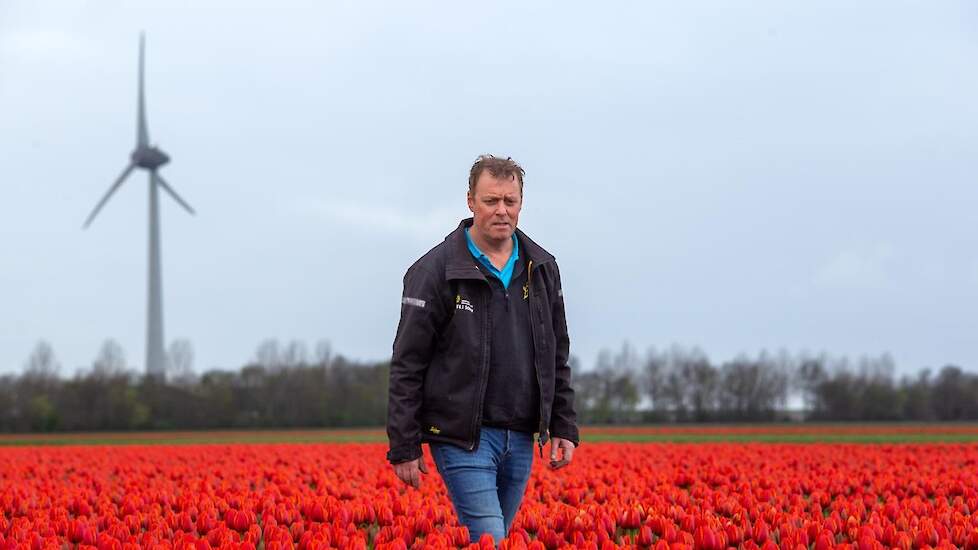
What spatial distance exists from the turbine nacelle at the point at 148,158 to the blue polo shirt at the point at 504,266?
250 feet

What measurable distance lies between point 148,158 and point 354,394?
22.0m

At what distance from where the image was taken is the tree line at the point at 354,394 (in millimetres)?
73875

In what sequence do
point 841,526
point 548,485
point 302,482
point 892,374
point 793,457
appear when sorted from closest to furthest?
point 841,526 → point 548,485 → point 302,482 → point 793,457 → point 892,374

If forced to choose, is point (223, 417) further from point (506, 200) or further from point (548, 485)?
point (506, 200)

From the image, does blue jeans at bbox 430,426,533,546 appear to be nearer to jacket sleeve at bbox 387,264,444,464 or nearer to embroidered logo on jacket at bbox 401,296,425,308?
jacket sleeve at bbox 387,264,444,464

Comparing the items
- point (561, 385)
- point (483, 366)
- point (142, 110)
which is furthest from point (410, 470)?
point (142, 110)

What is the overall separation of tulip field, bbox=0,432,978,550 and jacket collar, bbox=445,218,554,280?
1.32 metres

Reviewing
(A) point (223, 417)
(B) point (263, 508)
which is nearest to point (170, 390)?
→ (A) point (223, 417)

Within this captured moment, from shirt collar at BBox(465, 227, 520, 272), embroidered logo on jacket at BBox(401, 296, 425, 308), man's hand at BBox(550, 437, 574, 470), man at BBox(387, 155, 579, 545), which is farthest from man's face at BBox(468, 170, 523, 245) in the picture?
man's hand at BBox(550, 437, 574, 470)

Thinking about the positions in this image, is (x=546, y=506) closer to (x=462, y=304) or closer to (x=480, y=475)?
(x=480, y=475)

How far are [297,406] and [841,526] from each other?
7425 cm

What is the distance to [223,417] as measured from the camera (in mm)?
75188

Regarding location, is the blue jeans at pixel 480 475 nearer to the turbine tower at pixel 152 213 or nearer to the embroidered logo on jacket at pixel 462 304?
the embroidered logo on jacket at pixel 462 304

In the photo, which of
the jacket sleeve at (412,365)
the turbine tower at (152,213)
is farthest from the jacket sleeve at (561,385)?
the turbine tower at (152,213)
